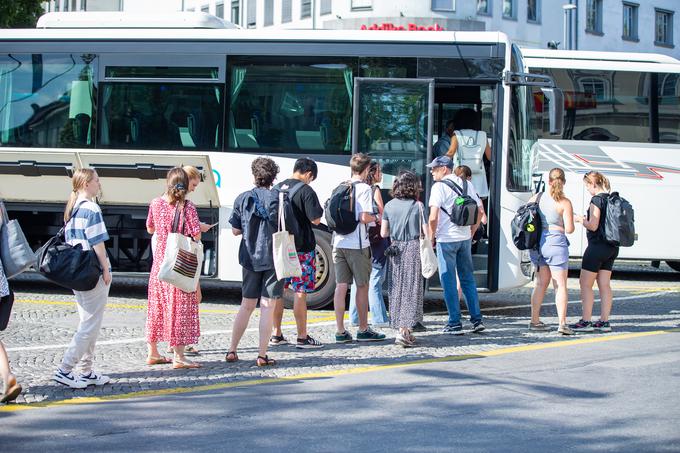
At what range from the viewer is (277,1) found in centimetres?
4531

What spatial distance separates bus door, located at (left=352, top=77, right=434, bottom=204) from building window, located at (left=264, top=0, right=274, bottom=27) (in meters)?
34.5

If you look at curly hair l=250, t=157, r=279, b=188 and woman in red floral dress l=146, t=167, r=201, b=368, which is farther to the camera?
curly hair l=250, t=157, r=279, b=188

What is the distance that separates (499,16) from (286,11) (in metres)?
9.61

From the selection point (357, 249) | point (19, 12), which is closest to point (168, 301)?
point (357, 249)

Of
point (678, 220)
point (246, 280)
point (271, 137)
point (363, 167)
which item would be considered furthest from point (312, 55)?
point (678, 220)

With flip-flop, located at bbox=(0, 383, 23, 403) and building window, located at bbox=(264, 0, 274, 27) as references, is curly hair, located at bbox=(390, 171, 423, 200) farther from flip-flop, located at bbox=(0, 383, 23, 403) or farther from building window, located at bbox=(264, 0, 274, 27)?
building window, located at bbox=(264, 0, 274, 27)

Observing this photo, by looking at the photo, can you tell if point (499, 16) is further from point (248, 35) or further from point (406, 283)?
point (406, 283)

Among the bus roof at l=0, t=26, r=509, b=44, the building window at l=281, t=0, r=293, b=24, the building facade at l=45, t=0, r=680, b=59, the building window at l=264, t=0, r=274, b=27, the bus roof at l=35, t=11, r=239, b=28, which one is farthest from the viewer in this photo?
the building window at l=264, t=0, r=274, b=27

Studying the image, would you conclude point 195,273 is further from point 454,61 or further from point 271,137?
point 454,61

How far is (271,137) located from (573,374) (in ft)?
17.9

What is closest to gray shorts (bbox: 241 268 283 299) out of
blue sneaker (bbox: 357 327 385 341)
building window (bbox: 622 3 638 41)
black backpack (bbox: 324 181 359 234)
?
black backpack (bbox: 324 181 359 234)

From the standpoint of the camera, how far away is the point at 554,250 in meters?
10.7

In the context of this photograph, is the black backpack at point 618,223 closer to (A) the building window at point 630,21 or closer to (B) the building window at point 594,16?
(B) the building window at point 594,16

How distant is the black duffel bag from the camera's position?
7418 millimetres
